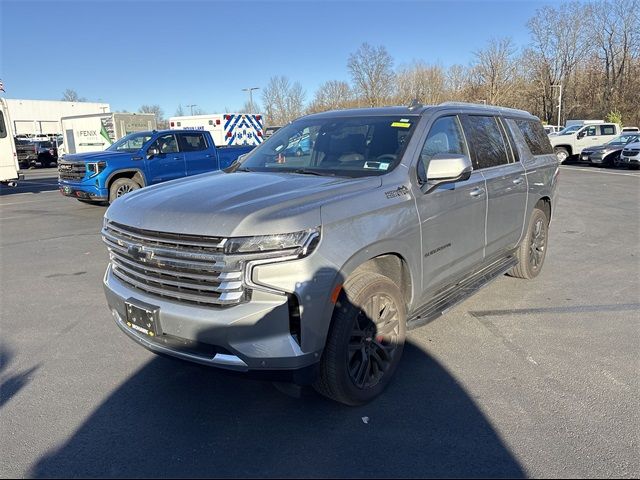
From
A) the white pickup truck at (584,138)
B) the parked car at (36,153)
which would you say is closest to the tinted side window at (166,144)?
the white pickup truck at (584,138)

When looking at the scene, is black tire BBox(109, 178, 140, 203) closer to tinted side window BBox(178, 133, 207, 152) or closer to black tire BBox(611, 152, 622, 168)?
tinted side window BBox(178, 133, 207, 152)

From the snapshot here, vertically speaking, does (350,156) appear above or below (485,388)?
above

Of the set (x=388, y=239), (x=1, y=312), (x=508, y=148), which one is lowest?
(x=1, y=312)

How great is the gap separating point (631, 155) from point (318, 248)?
72.3 feet

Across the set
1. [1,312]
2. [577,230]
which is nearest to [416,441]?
[1,312]

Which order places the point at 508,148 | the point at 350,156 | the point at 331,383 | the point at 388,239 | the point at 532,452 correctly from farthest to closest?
the point at 508,148 < the point at 350,156 < the point at 388,239 < the point at 331,383 < the point at 532,452

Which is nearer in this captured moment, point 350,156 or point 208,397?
point 208,397

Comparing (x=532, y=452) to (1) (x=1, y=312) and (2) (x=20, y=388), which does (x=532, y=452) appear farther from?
(1) (x=1, y=312)

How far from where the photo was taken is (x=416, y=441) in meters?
2.80

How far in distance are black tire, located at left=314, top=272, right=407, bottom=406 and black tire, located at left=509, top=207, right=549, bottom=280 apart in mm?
2737

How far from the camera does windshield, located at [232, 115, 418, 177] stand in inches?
143

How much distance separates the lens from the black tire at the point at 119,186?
11375mm

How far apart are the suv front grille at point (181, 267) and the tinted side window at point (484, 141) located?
2.68 metres

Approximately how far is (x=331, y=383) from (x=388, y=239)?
0.96 m
